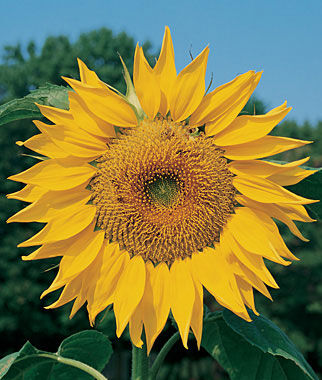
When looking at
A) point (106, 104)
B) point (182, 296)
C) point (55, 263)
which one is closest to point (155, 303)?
point (182, 296)

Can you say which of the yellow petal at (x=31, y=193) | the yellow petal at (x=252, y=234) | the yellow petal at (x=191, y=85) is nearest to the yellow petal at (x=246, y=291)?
the yellow petal at (x=252, y=234)

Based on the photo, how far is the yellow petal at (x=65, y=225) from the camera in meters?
1.48

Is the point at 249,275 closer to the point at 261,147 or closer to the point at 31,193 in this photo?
the point at 261,147

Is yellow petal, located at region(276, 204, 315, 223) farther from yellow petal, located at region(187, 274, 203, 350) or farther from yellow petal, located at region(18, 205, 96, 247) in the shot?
yellow petal, located at region(18, 205, 96, 247)

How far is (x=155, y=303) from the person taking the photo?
59.9 inches

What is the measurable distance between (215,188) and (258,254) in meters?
0.26

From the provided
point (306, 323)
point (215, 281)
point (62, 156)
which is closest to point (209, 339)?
point (215, 281)

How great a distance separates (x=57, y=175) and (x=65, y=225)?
0.53ft

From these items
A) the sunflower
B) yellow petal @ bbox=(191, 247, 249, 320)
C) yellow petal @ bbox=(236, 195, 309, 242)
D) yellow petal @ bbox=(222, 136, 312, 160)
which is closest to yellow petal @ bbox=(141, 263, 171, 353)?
the sunflower

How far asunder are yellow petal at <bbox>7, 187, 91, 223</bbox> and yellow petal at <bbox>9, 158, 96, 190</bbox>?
41 millimetres

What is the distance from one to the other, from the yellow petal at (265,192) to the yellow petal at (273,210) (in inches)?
1.6

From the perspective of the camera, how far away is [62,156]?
1.50m

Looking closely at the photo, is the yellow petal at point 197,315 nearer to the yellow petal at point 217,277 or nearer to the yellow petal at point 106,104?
the yellow petal at point 217,277

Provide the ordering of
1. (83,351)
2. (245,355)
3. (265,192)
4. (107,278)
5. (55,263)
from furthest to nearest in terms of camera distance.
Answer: (55,263)
(83,351)
(245,355)
(107,278)
(265,192)
